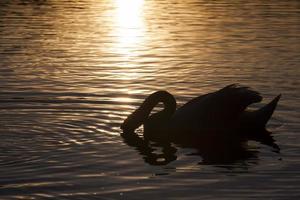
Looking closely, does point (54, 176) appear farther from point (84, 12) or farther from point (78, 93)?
point (84, 12)

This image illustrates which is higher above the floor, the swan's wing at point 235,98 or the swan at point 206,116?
the swan's wing at point 235,98

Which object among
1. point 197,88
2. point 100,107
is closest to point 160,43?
point 197,88

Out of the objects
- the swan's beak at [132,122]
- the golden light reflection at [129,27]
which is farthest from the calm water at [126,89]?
the swan's beak at [132,122]

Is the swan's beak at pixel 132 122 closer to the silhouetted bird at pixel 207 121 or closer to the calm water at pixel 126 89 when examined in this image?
the silhouetted bird at pixel 207 121

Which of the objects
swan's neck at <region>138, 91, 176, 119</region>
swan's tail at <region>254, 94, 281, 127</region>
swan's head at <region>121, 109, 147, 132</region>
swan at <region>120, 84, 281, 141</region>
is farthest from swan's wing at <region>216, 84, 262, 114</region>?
swan's head at <region>121, 109, 147, 132</region>

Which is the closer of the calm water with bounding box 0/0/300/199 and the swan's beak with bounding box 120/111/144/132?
the calm water with bounding box 0/0/300/199

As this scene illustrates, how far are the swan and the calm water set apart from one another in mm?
461

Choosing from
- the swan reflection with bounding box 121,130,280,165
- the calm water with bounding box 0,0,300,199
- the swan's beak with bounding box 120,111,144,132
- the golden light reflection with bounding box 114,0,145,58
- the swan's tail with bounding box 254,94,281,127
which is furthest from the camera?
the golden light reflection with bounding box 114,0,145,58

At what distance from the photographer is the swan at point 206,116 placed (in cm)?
1577

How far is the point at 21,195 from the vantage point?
11.1 m

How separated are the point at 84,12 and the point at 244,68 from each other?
61.0 feet

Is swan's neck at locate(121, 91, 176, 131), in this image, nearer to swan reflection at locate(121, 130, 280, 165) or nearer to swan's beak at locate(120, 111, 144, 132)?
swan's beak at locate(120, 111, 144, 132)

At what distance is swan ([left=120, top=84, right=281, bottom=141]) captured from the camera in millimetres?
15773

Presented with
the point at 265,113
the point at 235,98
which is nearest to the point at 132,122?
the point at 235,98
